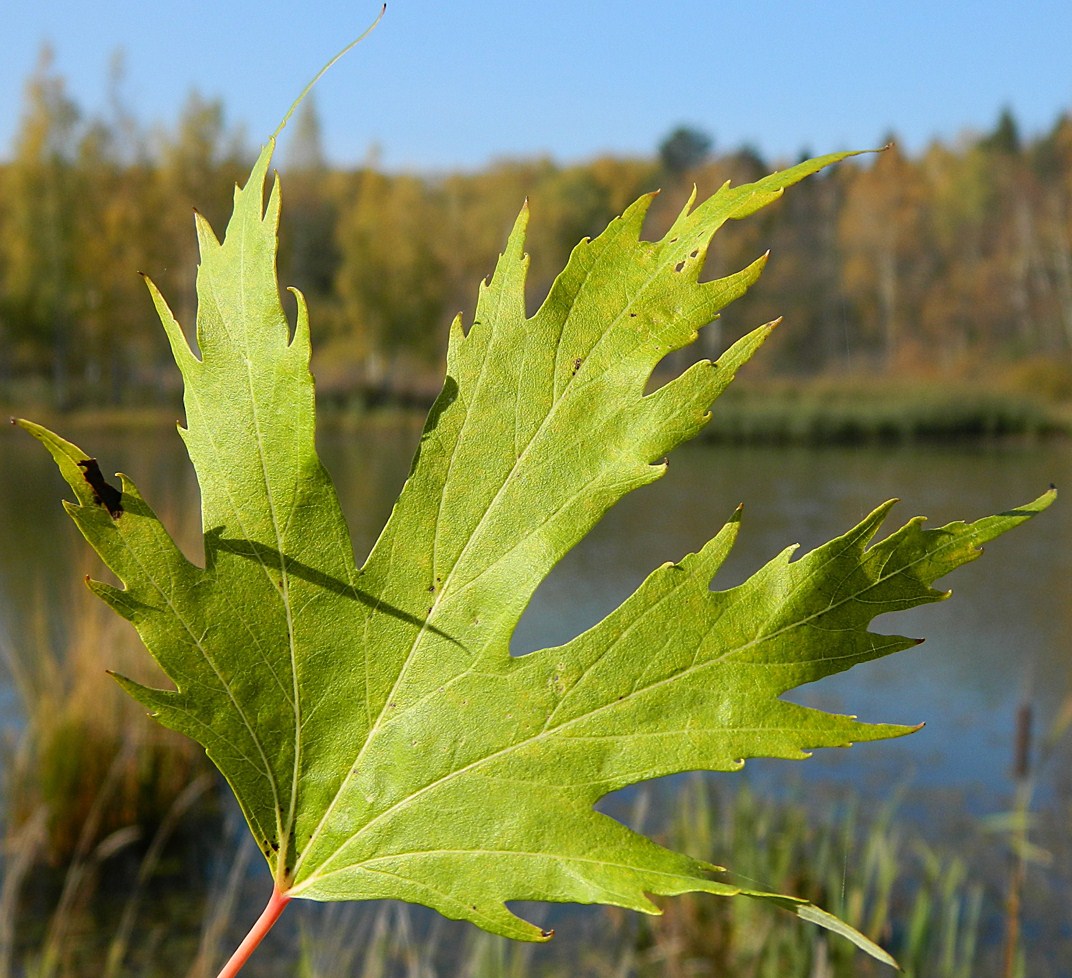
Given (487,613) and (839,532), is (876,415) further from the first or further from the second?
(487,613)

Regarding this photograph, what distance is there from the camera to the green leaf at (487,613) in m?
0.18

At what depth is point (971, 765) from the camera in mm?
3551

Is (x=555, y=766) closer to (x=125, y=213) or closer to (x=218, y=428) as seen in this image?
(x=218, y=428)

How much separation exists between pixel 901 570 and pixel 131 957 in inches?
114

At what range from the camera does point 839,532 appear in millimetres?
7039

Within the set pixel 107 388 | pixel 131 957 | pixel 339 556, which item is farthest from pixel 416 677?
pixel 107 388

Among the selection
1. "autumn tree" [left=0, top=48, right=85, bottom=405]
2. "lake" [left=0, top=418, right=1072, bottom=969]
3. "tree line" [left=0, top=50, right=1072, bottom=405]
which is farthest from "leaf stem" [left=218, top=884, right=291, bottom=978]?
"autumn tree" [left=0, top=48, right=85, bottom=405]

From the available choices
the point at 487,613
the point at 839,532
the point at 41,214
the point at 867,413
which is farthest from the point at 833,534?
the point at 41,214

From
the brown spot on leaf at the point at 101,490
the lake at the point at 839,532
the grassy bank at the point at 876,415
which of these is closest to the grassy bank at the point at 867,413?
the grassy bank at the point at 876,415

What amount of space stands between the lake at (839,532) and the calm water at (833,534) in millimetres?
13

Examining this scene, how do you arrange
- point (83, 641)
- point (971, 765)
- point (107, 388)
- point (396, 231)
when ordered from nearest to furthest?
1. point (83, 641)
2. point (971, 765)
3. point (396, 231)
4. point (107, 388)

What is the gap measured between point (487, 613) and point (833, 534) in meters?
5.82

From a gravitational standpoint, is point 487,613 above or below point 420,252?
below

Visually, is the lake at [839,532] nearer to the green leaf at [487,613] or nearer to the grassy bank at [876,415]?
the grassy bank at [876,415]
